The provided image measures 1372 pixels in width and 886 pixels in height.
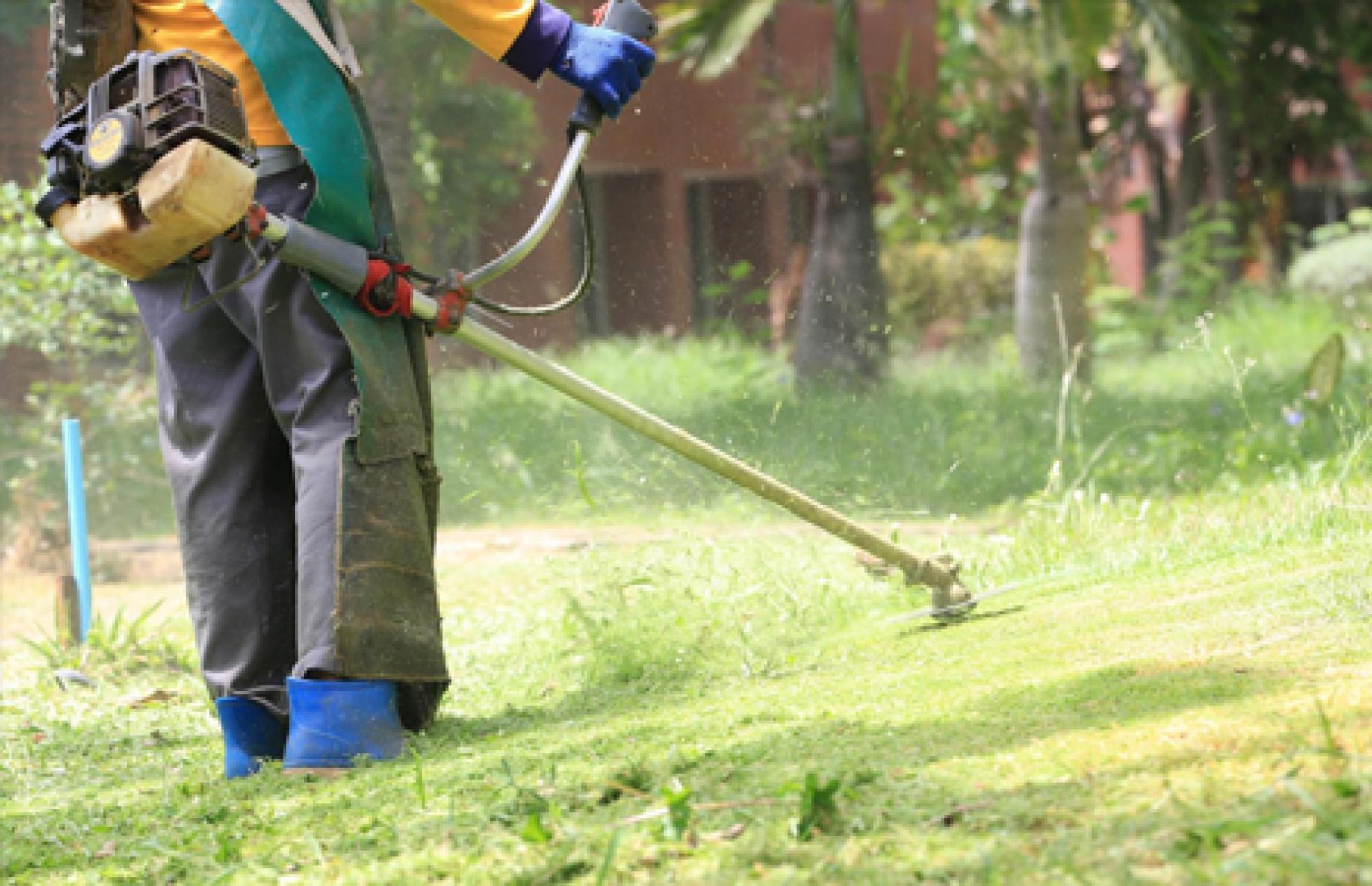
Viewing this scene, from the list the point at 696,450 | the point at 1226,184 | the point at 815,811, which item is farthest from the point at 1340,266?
the point at 815,811

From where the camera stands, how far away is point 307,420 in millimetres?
3006

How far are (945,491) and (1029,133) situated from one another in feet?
18.6

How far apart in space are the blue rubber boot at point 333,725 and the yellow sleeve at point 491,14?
3.95 feet

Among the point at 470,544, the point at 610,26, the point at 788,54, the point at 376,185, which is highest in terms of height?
the point at 788,54

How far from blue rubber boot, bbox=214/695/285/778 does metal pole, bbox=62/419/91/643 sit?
6.36 ft

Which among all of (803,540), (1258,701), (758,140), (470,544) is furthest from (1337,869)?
(758,140)

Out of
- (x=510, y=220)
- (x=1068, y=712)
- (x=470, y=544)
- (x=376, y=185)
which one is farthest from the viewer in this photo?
(x=470, y=544)

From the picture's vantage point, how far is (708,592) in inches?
164

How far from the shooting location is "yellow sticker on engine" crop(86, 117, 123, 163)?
8.87ft

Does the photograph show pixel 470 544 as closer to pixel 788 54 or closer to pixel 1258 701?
pixel 788 54

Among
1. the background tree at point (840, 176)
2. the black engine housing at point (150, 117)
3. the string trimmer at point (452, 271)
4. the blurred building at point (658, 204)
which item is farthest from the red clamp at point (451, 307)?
the background tree at point (840, 176)

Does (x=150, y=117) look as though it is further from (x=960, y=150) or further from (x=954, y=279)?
(x=954, y=279)

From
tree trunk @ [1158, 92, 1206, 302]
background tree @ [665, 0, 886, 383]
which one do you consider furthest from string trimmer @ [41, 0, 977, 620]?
tree trunk @ [1158, 92, 1206, 302]

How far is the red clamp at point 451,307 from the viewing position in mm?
3121
